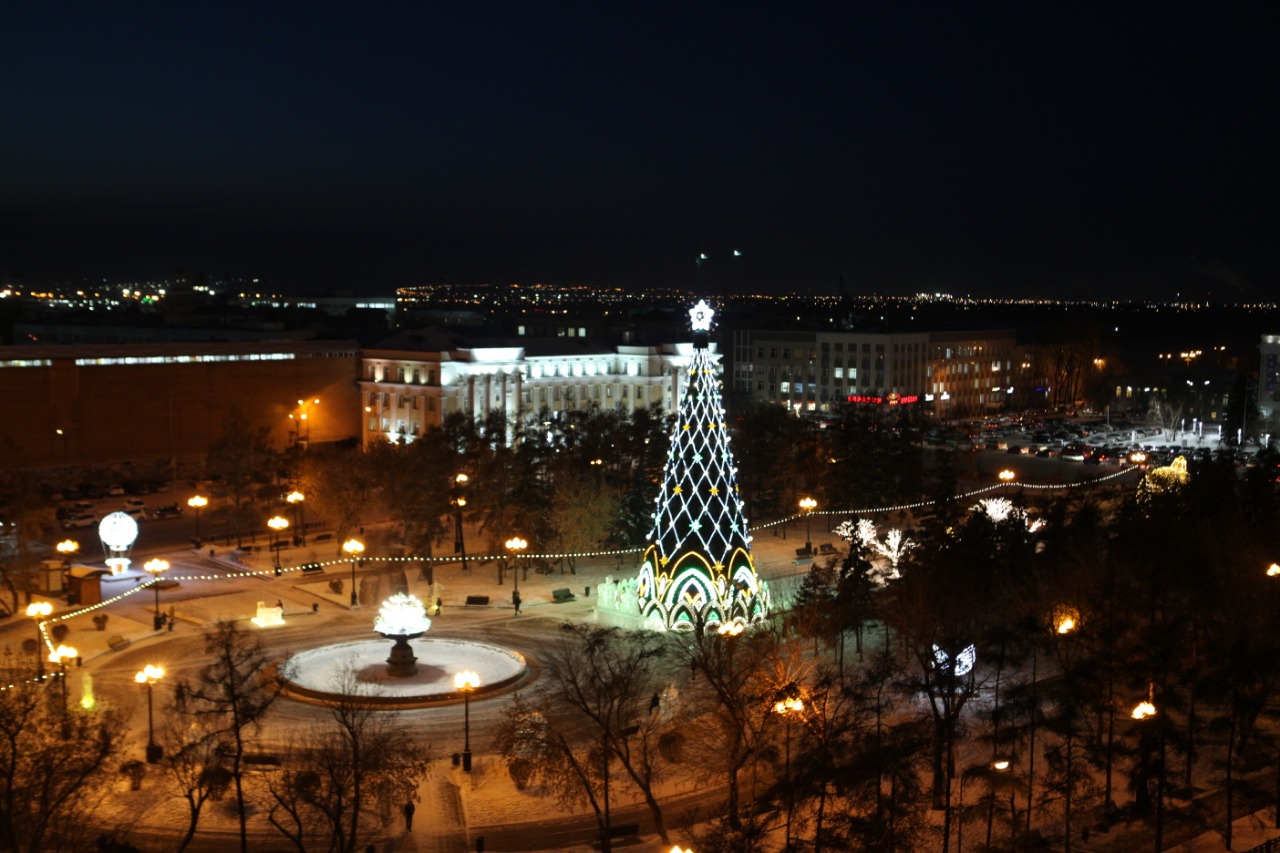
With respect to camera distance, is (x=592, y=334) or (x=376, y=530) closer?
(x=376, y=530)

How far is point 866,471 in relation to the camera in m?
51.1

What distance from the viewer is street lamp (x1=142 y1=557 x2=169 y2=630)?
111 feet

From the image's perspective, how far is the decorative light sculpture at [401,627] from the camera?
2922 cm

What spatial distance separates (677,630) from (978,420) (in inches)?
2849

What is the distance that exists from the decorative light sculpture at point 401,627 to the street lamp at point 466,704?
3.50ft

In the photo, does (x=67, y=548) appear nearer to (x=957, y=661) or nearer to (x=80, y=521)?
(x=80, y=521)

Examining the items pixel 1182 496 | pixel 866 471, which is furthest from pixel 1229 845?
pixel 866 471

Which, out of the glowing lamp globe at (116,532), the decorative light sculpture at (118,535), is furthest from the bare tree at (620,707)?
the glowing lamp globe at (116,532)

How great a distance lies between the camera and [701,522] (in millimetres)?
31422

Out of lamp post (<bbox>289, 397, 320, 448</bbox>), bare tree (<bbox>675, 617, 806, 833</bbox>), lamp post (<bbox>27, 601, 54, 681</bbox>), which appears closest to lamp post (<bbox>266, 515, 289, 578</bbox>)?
lamp post (<bbox>27, 601, 54, 681</bbox>)

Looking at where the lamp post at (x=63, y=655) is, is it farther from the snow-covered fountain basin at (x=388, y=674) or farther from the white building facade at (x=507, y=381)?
the white building facade at (x=507, y=381)

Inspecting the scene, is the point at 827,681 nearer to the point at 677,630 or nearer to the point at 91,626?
the point at 677,630

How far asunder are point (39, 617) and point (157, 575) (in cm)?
528

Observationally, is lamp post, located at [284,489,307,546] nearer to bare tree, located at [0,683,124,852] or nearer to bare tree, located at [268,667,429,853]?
bare tree, located at [268,667,429,853]
